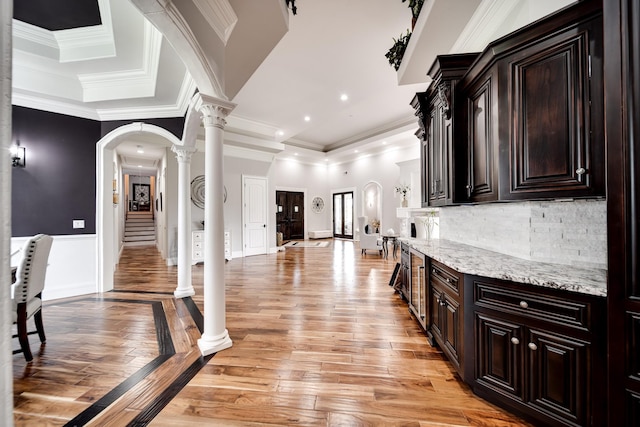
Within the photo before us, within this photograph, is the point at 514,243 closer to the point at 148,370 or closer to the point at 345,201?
the point at 148,370

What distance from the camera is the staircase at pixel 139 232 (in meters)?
10.1

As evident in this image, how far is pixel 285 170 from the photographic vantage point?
10953mm

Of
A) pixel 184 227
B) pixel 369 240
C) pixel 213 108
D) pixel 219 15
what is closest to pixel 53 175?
pixel 184 227

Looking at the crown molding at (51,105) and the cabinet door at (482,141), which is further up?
the crown molding at (51,105)

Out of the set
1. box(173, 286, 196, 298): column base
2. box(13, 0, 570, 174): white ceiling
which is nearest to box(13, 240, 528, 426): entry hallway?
box(173, 286, 196, 298): column base

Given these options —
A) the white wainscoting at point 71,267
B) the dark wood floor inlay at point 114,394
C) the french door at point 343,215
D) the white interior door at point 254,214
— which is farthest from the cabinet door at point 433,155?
the french door at point 343,215

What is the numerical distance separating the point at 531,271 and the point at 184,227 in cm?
436

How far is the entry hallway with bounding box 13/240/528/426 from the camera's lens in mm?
1637

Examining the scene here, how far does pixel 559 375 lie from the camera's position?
1368 mm

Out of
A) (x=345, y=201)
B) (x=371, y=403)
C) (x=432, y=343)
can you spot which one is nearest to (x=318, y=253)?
(x=345, y=201)

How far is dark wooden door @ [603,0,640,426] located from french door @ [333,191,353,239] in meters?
10.1

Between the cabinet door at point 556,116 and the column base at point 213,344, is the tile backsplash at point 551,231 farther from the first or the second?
the column base at point 213,344

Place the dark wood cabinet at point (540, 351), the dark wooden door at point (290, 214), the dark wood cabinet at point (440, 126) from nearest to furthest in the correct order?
the dark wood cabinet at point (540, 351) < the dark wood cabinet at point (440, 126) < the dark wooden door at point (290, 214)

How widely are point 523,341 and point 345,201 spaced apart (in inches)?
402
